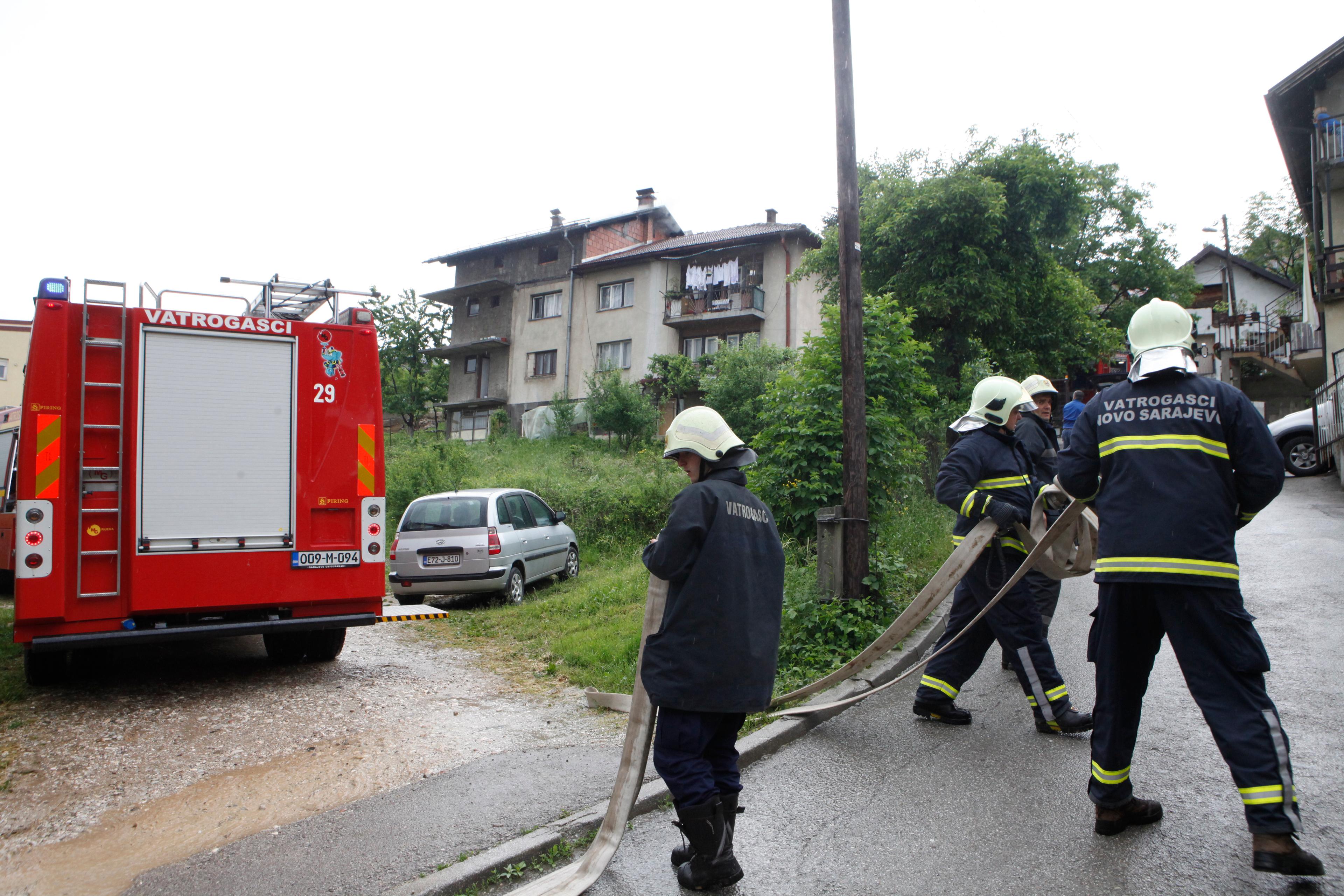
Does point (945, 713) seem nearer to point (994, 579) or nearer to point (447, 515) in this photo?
point (994, 579)

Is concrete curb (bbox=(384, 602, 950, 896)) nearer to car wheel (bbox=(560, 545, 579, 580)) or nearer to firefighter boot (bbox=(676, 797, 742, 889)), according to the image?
firefighter boot (bbox=(676, 797, 742, 889))

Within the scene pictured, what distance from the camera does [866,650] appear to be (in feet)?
15.8

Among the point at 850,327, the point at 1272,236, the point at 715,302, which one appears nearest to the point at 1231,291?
the point at 1272,236

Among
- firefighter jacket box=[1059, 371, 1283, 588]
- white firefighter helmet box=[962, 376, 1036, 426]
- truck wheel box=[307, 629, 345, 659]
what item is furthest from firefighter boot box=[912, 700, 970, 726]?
truck wheel box=[307, 629, 345, 659]

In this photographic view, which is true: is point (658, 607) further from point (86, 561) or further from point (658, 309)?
point (658, 309)

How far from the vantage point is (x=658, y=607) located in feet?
11.5

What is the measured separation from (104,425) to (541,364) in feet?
104

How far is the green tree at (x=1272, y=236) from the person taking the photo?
44.6 m

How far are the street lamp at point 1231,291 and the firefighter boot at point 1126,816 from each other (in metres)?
38.4

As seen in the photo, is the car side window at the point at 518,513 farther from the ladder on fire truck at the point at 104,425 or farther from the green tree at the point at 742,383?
the green tree at the point at 742,383

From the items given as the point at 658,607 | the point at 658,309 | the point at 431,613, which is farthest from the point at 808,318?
the point at 658,607

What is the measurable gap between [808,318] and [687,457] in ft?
103

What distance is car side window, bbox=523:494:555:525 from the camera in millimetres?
13406

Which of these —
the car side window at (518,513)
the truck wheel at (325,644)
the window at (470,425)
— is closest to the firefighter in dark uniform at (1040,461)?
the truck wheel at (325,644)
